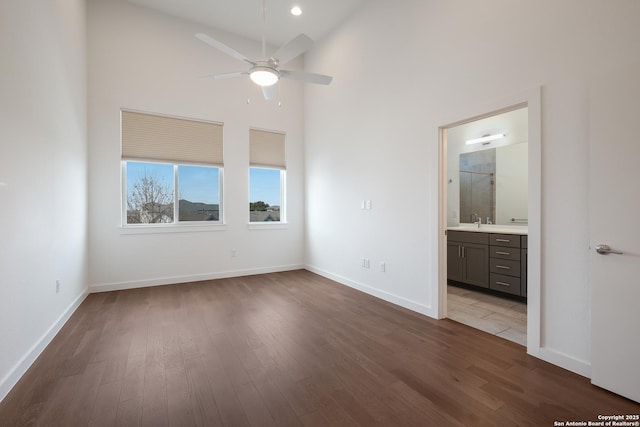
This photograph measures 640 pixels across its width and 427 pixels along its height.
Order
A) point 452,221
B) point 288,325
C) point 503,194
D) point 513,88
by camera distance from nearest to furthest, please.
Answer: point 513,88, point 288,325, point 503,194, point 452,221

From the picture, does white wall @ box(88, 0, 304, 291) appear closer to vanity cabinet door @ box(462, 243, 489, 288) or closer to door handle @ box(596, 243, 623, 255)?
vanity cabinet door @ box(462, 243, 489, 288)

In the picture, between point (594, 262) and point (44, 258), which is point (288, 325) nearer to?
point (44, 258)

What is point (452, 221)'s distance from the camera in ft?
16.5

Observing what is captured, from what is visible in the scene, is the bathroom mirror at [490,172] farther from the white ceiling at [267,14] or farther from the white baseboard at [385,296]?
the white ceiling at [267,14]

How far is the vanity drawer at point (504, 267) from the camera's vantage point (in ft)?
11.8

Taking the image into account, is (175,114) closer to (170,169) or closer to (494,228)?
(170,169)

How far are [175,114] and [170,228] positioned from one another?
183 centimetres

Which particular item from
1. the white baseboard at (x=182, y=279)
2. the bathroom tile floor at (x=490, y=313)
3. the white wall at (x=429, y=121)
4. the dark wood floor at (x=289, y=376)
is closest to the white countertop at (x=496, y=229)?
the bathroom tile floor at (x=490, y=313)

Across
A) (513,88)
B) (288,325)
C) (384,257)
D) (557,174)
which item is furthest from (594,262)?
(288,325)

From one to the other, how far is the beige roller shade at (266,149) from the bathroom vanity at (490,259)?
10.9 feet

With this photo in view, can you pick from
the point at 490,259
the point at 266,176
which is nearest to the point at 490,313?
the point at 490,259

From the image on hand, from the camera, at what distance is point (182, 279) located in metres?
4.67

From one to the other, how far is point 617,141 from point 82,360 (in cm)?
423

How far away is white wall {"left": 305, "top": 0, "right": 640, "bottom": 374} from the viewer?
2092mm
